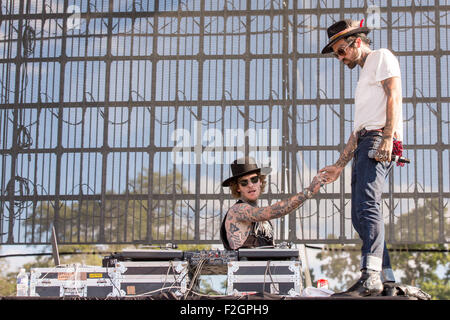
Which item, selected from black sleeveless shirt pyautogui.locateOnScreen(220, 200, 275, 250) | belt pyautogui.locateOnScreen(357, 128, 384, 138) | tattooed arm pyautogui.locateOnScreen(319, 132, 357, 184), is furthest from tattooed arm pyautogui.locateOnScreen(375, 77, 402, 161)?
black sleeveless shirt pyautogui.locateOnScreen(220, 200, 275, 250)

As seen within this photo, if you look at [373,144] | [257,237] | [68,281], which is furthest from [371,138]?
[68,281]

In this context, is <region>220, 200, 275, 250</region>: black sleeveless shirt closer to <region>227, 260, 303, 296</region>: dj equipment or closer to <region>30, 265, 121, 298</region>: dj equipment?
<region>227, 260, 303, 296</region>: dj equipment

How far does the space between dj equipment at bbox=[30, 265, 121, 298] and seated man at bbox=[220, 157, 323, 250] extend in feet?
3.47

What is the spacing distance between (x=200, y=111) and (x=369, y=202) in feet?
22.4

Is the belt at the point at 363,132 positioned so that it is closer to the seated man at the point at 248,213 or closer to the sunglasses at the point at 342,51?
the sunglasses at the point at 342,51

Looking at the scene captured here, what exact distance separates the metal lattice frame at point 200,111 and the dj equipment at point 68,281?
17.7ft

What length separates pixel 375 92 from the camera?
15.8 feet

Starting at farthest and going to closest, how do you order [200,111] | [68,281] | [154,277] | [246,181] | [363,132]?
[200,111], [246,181], [68,281], [154,277], [363,132]

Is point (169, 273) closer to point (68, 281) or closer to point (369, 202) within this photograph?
point (68, 281)

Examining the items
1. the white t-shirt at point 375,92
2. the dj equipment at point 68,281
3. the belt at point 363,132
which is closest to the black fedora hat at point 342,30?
the white t-shirt at point 375,92

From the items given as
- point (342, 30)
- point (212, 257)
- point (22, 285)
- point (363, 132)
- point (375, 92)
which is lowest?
point (22, 285)

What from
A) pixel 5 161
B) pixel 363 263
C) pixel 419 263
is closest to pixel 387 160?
pixel 363 263

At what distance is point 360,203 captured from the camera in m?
4.55

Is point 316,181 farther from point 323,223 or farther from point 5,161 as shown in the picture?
point 5,161
